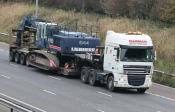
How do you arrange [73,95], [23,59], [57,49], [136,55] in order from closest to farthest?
[73,95] < [136,55] < [57,49] < [23,59]

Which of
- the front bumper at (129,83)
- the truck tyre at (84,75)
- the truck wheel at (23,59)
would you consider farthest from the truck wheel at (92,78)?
the truck wheel at (23,59)

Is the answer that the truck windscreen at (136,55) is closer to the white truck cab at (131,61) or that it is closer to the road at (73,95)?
the white truck cab at (131,61)

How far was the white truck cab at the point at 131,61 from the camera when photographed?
26688 millimetres

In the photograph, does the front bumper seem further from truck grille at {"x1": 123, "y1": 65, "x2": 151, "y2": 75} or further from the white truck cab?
truck grille at {"x1": 123, "y1": 65, "x2": 151, "y2": 75}

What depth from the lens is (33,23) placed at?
120 feet

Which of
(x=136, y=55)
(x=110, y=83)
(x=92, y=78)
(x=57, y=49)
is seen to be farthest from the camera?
(x=57, y=49)

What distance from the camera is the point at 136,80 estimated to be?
→ 26844 millimetres

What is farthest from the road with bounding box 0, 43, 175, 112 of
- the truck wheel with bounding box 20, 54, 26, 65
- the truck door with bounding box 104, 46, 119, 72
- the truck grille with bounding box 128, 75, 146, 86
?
the truck wheel with bounding box 20, 54, 26, 65

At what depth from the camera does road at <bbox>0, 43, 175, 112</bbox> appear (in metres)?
22.5

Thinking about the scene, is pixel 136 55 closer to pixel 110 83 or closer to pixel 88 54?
pixel 110 83

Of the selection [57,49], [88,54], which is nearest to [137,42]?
[88,54]

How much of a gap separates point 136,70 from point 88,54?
4.03 meters

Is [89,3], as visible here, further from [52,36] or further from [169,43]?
[52,36]

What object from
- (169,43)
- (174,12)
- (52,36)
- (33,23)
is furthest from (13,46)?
(174,12)
